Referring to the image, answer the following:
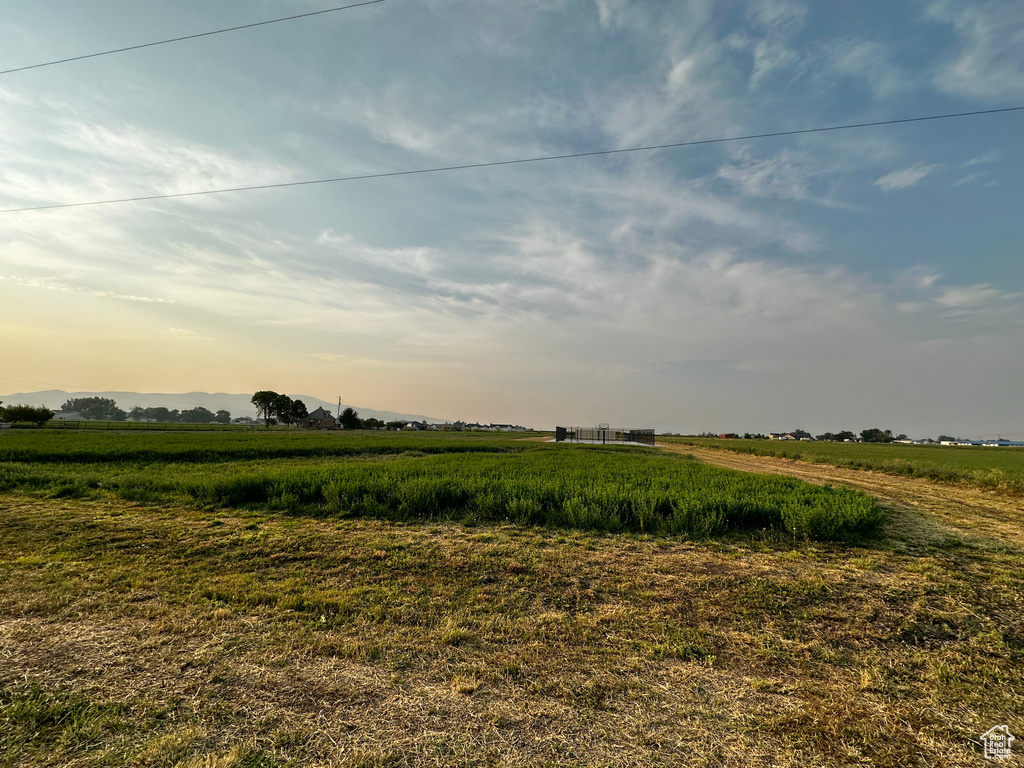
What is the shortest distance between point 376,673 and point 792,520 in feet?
32.8

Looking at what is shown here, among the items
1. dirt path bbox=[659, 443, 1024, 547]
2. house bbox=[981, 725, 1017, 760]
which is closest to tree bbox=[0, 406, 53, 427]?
house bbox=[981, 725, 1017, 760]

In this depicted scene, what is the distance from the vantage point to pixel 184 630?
489 centimetres

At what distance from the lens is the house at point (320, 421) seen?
126869 mm

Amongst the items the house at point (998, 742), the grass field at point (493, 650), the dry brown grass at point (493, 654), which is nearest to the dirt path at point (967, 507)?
the grass field at point (493, 650)

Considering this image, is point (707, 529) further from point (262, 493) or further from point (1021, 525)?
point (262, 493)

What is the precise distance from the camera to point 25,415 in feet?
244

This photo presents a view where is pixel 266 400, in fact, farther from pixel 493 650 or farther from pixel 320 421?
pixel 493 650

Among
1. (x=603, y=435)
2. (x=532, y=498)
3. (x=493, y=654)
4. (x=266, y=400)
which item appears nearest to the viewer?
(x=493, y=654)

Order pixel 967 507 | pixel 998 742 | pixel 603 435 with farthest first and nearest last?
pixel 603 435, pixel 967 507, pixel 998 742

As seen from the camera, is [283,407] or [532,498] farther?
[283,407]

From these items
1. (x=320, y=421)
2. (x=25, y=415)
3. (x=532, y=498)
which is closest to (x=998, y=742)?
(x=532, y=498)

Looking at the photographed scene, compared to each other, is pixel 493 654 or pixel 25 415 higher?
pixel 493 654

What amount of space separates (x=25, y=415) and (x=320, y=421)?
216 ft

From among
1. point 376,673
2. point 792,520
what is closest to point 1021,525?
point 792,520
